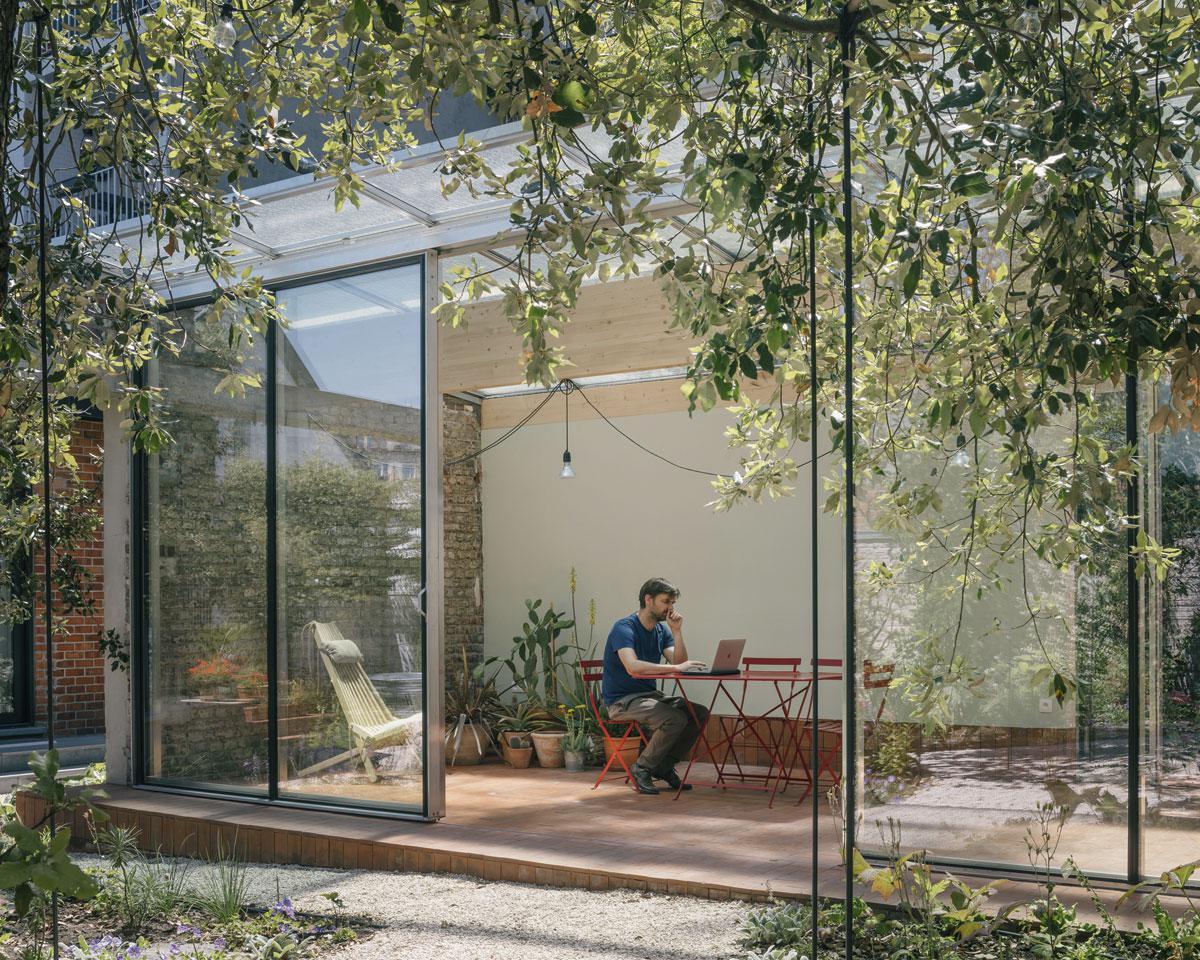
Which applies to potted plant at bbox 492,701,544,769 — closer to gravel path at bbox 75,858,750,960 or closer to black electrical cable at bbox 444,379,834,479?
black electrical cable at bbox 444,379,834,479

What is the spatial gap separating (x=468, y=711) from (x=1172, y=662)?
241 inches

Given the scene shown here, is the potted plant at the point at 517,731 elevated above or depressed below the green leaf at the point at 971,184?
below

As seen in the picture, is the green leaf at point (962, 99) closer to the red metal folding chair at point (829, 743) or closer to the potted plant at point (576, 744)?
the red metal folding chair at point (829, 743)

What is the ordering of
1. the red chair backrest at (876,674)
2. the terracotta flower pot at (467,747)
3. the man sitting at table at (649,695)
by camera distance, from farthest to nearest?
the terracotta flower pot at (467,747) < the man sitting at table at (649,695) < the red chair backrest at (876,674)

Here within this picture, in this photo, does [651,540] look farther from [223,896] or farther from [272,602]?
[223,896]

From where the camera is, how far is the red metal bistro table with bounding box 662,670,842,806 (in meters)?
7.91

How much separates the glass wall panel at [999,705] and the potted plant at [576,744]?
390 cm

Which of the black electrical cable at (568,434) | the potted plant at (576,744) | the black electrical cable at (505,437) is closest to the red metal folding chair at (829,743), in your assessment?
the potted plant at (576,744)

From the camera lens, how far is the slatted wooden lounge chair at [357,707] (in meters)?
7.16

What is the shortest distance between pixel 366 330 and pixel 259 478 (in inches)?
50.3

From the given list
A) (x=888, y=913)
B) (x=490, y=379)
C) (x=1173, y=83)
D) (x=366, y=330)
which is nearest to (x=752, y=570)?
(x=490, y=379)

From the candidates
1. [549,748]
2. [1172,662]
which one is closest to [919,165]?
[1172,662]

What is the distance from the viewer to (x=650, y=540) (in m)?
10.4

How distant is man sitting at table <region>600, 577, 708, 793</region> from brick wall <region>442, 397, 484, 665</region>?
9.44 ft
